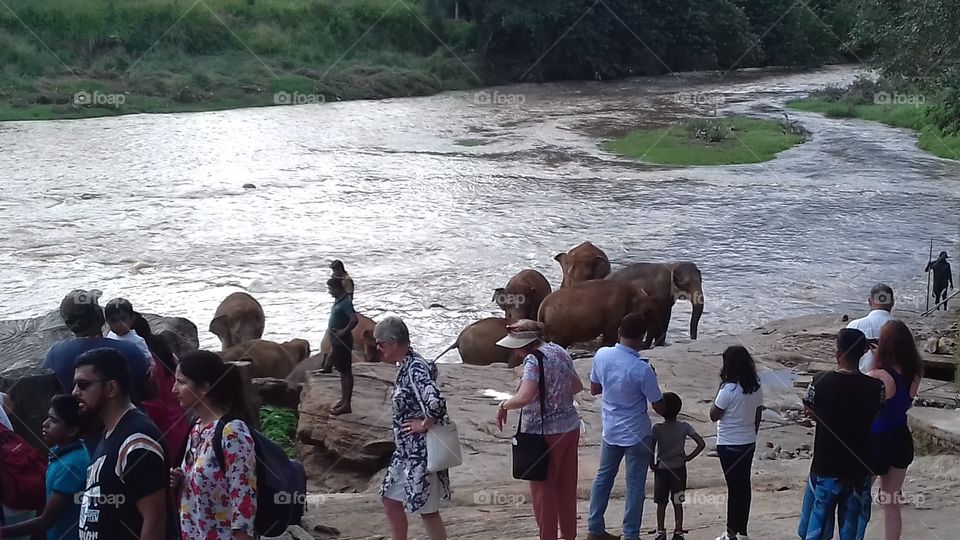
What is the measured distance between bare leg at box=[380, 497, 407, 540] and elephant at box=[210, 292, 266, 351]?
7.96 metres

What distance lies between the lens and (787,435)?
9.89 m

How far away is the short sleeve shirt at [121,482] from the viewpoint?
4.23 metres

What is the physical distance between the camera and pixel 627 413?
647 centimetres

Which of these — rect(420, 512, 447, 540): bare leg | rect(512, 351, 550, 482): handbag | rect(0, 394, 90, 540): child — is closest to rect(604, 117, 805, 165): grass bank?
rect(512, 351, 550, 482): handbag

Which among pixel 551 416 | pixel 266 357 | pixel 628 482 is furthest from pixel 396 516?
pixel 266 357

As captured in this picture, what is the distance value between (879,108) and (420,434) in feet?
144

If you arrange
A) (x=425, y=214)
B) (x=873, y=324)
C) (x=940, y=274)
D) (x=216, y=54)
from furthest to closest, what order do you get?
(x=216, y=54) → (x=425, y=214) → (x=940, y=274) → (x=873, y=324)

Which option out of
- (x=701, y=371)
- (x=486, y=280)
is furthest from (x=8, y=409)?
(x=486, y=280)

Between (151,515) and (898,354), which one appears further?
(898,354)

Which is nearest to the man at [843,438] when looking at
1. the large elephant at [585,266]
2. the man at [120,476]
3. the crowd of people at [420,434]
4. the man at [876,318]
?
the crowd of people at [420,434]

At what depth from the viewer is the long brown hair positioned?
6352mm

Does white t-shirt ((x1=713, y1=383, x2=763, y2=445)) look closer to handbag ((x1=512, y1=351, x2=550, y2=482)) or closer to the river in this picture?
handbag ((x1=512, y1=351, x2=550, y2=482))

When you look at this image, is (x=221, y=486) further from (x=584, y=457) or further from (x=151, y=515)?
(x=584, y=457)

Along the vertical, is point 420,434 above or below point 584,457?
above
